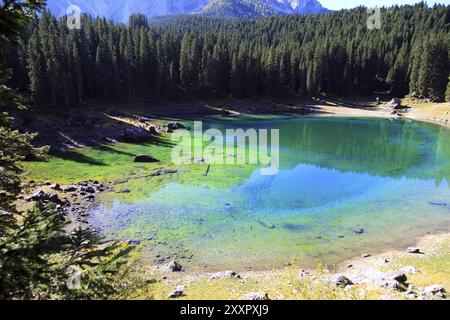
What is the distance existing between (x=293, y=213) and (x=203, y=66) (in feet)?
286

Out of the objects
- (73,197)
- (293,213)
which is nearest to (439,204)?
(293,213)

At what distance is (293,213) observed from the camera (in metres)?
29.1

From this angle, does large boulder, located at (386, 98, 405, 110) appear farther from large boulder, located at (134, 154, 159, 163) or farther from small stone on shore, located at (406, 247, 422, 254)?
small stone on shore, located at (406, 247, 422, 254)

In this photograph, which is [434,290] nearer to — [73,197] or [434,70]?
[73,197]

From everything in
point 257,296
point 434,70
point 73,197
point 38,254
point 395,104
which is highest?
point 434,70

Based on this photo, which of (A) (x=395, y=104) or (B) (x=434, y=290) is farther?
(A) (x=395, y=104)

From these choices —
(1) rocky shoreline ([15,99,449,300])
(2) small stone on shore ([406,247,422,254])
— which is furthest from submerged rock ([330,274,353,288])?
(2) small stone on shore ([406,247,422,254])

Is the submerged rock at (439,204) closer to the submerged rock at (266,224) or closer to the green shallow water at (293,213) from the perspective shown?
the green shallow water at (293,213)

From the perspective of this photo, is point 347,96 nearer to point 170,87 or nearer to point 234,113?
point 234,113

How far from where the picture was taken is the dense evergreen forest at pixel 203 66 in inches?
2862

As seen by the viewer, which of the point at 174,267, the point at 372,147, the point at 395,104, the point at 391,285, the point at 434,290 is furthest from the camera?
the point at 395,104

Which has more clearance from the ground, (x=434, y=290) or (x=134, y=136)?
(x=134, y=136)

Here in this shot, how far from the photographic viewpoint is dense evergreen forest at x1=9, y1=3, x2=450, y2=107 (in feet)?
238

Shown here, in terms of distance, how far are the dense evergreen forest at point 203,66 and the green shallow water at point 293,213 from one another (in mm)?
48148
